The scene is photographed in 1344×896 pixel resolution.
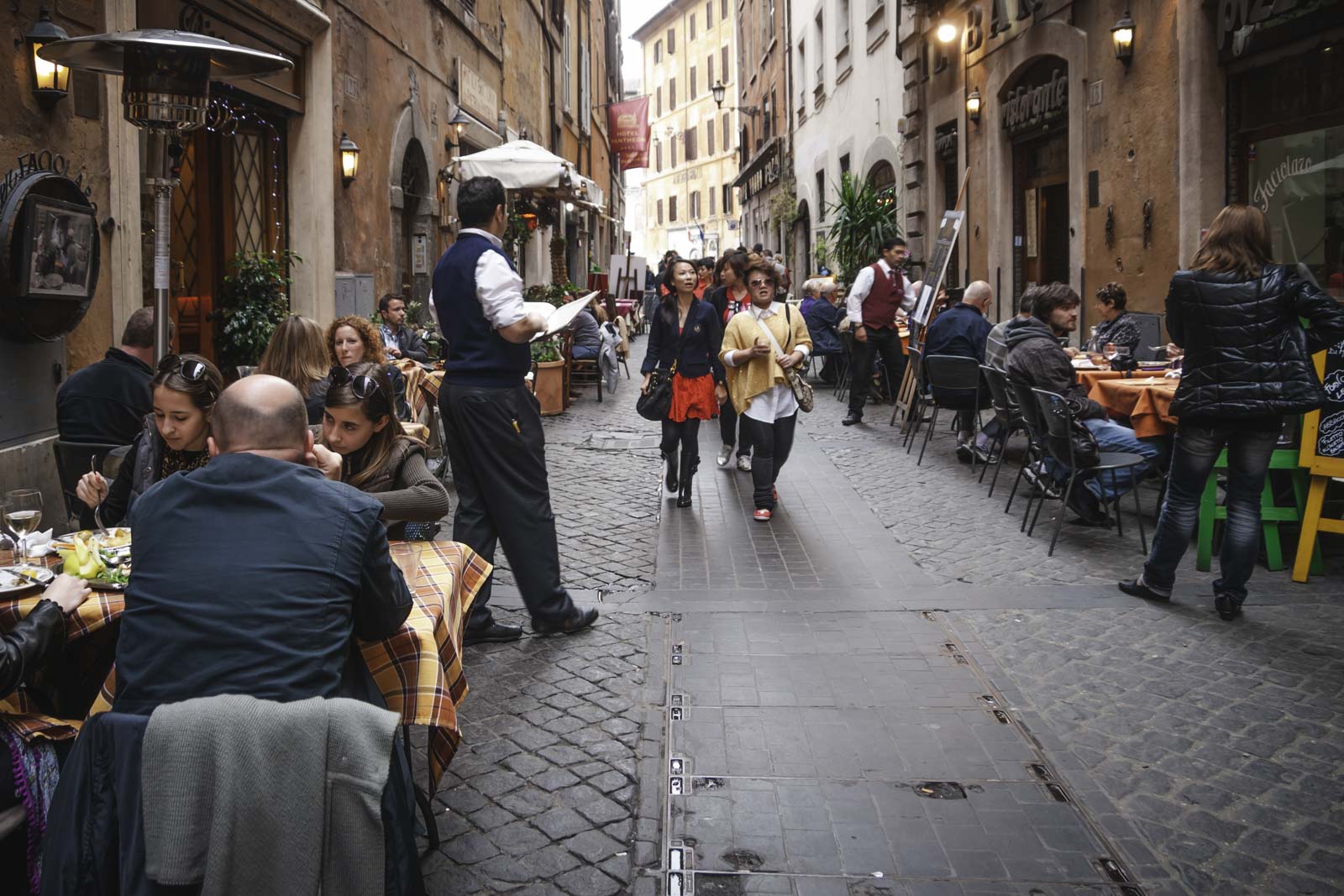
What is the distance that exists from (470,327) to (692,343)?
3.54 m

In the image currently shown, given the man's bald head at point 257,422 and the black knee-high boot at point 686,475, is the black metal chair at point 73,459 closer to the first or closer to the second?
the man's bald head at point 257,422

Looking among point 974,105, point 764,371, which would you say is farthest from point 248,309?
point 974,105

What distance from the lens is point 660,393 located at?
27.4ft

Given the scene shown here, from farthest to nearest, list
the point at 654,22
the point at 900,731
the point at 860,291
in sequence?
the point at 654,22 → the point at 860,291 → the point at 900,731

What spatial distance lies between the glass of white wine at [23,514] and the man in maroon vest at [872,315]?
31.9 feet

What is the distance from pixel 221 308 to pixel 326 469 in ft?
22.1

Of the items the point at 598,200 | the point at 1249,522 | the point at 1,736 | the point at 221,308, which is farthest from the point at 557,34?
the point at 1,736

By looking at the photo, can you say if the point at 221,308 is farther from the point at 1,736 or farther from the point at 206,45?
the point at 1,736

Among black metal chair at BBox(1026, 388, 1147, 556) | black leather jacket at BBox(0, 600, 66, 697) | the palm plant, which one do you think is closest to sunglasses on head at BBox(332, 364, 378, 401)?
black leather jacket at BBox(0, 600, 66, 697)

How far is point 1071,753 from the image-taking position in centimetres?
410

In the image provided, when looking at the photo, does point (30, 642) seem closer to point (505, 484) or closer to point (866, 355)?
point (505, 484)

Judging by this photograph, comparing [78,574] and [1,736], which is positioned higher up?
[78,574]

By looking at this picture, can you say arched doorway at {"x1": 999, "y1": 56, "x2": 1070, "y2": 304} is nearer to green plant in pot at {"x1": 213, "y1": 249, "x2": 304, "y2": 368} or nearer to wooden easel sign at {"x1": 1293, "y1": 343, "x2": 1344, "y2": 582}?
wooden easel sign at {"x1": 1293, "y1": 343, "x2": 1344, "y2": 582}

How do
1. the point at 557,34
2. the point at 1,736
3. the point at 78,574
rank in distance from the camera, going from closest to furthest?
the point at 1,736, the point at 78,574, the point at 557,34
